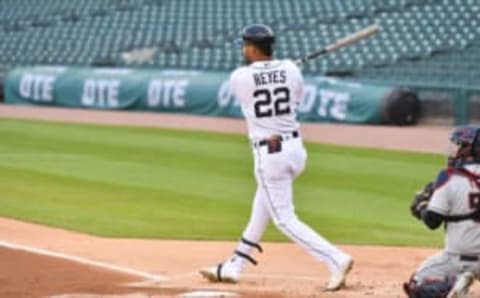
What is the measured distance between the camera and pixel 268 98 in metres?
8.61

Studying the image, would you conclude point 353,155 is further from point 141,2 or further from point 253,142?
point 141,2

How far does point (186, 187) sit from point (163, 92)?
43.2 feet

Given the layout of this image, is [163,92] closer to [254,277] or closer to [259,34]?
[254,277]

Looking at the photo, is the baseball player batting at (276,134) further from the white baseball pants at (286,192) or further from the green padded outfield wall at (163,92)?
the green padded outfield wall at (163,92)

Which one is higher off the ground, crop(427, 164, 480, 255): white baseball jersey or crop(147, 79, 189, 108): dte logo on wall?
crop(427, 164, 480, 255): white baseball jersey

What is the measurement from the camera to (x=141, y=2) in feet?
117

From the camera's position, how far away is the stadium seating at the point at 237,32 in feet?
92.3

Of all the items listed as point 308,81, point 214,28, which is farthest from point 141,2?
point 308,81

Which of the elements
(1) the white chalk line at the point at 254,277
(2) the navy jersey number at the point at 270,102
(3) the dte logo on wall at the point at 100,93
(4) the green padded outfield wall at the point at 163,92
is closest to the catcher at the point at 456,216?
(2) the navy jersey number at the point at 270,102

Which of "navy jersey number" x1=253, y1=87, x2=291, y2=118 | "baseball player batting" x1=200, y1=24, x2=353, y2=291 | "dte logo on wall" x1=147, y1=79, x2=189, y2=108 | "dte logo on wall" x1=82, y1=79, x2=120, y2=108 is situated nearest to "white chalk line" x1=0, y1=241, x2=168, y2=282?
"baseball player batting" x1=200, y1=24, x2=353, y2=291

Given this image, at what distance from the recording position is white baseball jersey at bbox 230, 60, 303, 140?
28.2 ft

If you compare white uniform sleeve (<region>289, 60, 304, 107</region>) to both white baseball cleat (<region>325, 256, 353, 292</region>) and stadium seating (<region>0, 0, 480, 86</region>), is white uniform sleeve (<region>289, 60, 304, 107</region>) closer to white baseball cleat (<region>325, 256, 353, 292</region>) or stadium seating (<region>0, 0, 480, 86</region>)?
white baseball cleat (<region>325, 256, 353, 292</region>)

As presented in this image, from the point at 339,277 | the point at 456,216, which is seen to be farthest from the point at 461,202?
the point at 339,277

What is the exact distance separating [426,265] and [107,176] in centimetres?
861
